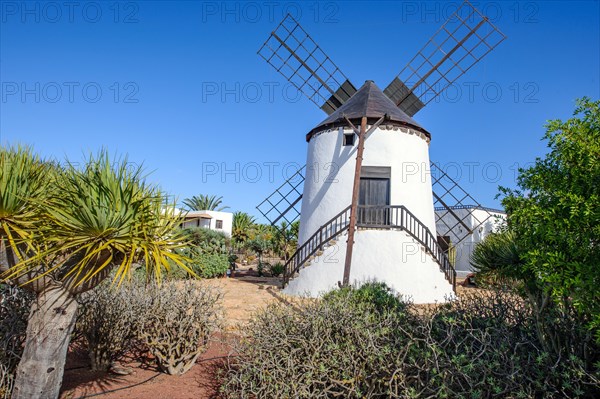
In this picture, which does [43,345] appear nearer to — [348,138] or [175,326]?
[175,326]

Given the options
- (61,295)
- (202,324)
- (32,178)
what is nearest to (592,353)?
(202,324)

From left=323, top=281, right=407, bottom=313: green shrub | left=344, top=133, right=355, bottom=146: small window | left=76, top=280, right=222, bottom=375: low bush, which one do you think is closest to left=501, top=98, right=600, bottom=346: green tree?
left=323, top=281, right=407, bottom=313: green shrub

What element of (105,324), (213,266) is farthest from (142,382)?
(213,266)

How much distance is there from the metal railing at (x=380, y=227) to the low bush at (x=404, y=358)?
25.8 ft

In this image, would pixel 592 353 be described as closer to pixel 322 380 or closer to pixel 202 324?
pixel 322 380

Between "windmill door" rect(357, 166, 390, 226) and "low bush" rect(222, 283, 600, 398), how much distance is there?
8.73 meters

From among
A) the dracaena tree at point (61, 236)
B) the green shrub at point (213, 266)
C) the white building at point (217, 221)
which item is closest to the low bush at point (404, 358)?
the dracaena tree at point (61, 236)

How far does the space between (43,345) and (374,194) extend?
11564 mm

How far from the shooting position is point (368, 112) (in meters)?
14.6

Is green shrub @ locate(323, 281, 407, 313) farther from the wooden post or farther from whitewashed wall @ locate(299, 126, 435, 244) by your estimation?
whitewashed wall @ locate(299, 126, 435, 244)

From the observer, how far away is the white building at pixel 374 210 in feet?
43.4

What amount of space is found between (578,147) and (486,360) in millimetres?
2260

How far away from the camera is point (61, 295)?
4.70 m

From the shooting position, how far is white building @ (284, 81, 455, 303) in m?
13.2
